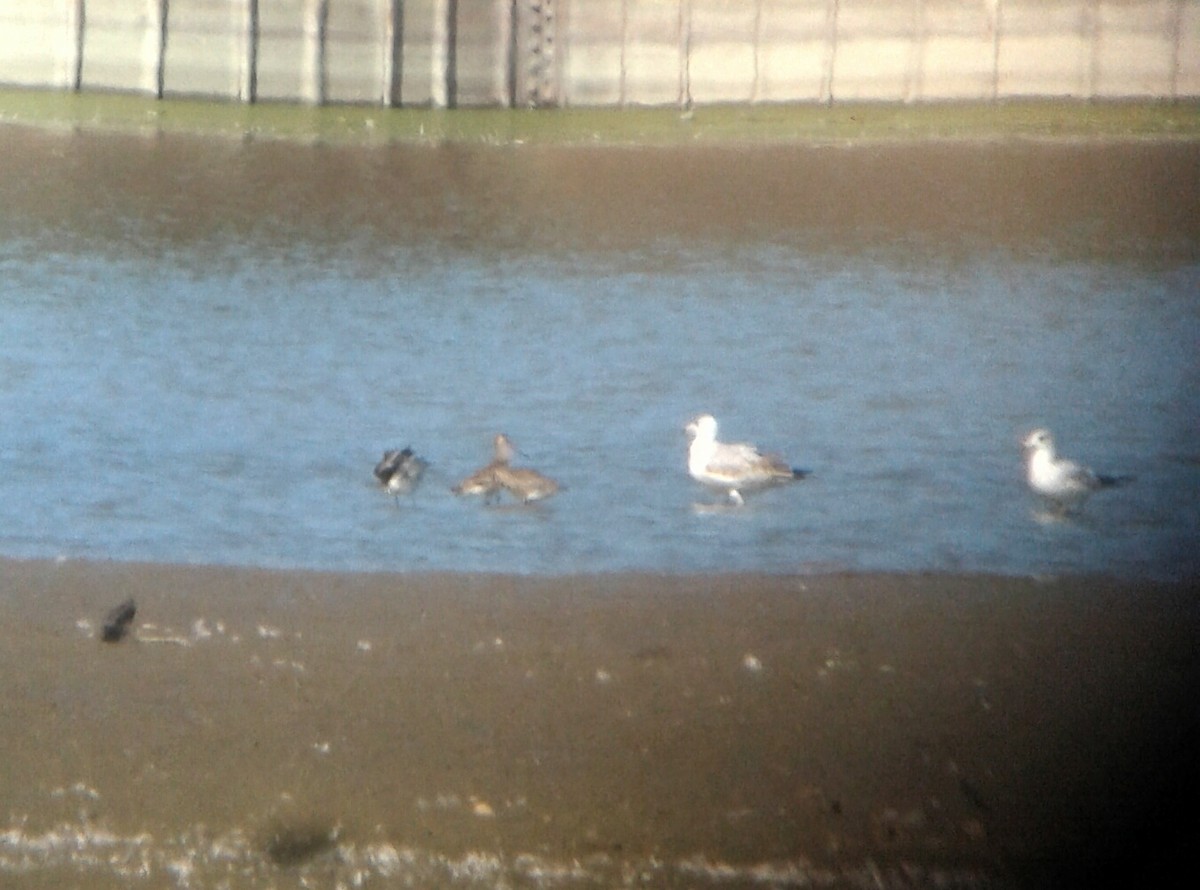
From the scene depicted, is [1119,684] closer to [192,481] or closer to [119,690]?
[119,690]

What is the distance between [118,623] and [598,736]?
198 centimetres

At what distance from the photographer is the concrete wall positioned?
25.6 meters

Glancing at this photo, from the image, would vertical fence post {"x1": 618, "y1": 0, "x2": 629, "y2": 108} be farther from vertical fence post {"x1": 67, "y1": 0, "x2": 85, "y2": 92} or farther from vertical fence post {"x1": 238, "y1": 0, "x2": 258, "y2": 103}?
vertical fence post {"x1": 67, "y1": 0, "x2": 85, "y2": 92}

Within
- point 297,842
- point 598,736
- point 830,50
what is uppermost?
point 830,50

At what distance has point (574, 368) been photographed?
12359 mm

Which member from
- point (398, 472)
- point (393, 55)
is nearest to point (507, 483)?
point (398, 472)

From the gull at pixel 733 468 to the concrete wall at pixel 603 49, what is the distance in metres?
16.3

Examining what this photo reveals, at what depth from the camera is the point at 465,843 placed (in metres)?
6.03

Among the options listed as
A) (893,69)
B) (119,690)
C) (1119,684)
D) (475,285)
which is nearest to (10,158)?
(475,285)

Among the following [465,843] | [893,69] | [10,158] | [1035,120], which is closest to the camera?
[465,843]

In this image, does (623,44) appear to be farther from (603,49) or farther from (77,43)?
(77,43)

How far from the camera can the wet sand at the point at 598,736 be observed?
5.97m

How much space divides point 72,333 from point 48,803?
741 centimetres

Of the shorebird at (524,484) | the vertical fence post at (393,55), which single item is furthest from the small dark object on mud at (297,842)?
the vertical fence post at (393,55)
